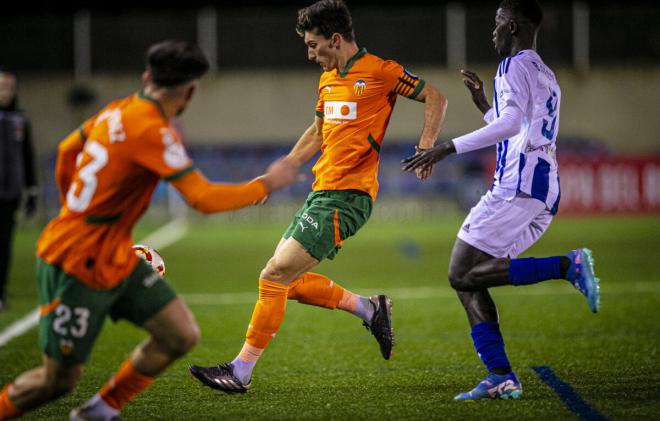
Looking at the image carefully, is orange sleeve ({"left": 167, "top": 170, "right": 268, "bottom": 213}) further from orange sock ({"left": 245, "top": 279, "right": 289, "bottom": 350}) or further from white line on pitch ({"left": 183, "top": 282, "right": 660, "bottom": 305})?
white line on pitch ({"left": 183, "top": 282, "right": 660, "bottom": 305})

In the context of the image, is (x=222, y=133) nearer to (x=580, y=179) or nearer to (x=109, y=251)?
(x=580, y=179)

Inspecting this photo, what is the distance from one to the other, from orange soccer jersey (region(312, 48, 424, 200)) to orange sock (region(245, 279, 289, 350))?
70cm

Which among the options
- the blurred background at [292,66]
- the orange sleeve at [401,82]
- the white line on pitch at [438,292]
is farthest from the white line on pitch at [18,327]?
the blurred background at [292,66]

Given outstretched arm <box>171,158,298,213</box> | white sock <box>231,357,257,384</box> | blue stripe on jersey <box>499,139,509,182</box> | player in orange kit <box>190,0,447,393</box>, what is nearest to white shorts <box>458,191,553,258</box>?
blue stripe on jersey <box>499,139,509,182</box>

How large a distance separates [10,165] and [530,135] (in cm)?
643

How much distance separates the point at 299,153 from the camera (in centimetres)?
632

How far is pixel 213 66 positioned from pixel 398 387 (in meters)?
20.7

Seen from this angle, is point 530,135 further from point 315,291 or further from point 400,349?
point 400,349

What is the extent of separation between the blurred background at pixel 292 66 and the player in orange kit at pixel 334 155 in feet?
59.4

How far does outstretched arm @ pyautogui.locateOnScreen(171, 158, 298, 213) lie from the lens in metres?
4.41

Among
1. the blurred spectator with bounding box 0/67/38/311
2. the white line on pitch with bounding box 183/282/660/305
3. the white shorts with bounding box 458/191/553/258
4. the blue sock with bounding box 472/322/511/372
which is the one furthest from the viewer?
the white line on pitch with bounding box 183/282/660/305

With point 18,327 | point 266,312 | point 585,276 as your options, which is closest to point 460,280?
point 585,276

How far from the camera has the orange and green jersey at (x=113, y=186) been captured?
439 centimetres

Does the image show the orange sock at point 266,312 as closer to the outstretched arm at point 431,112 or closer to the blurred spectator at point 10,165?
the outstretched arm at point 431,112
